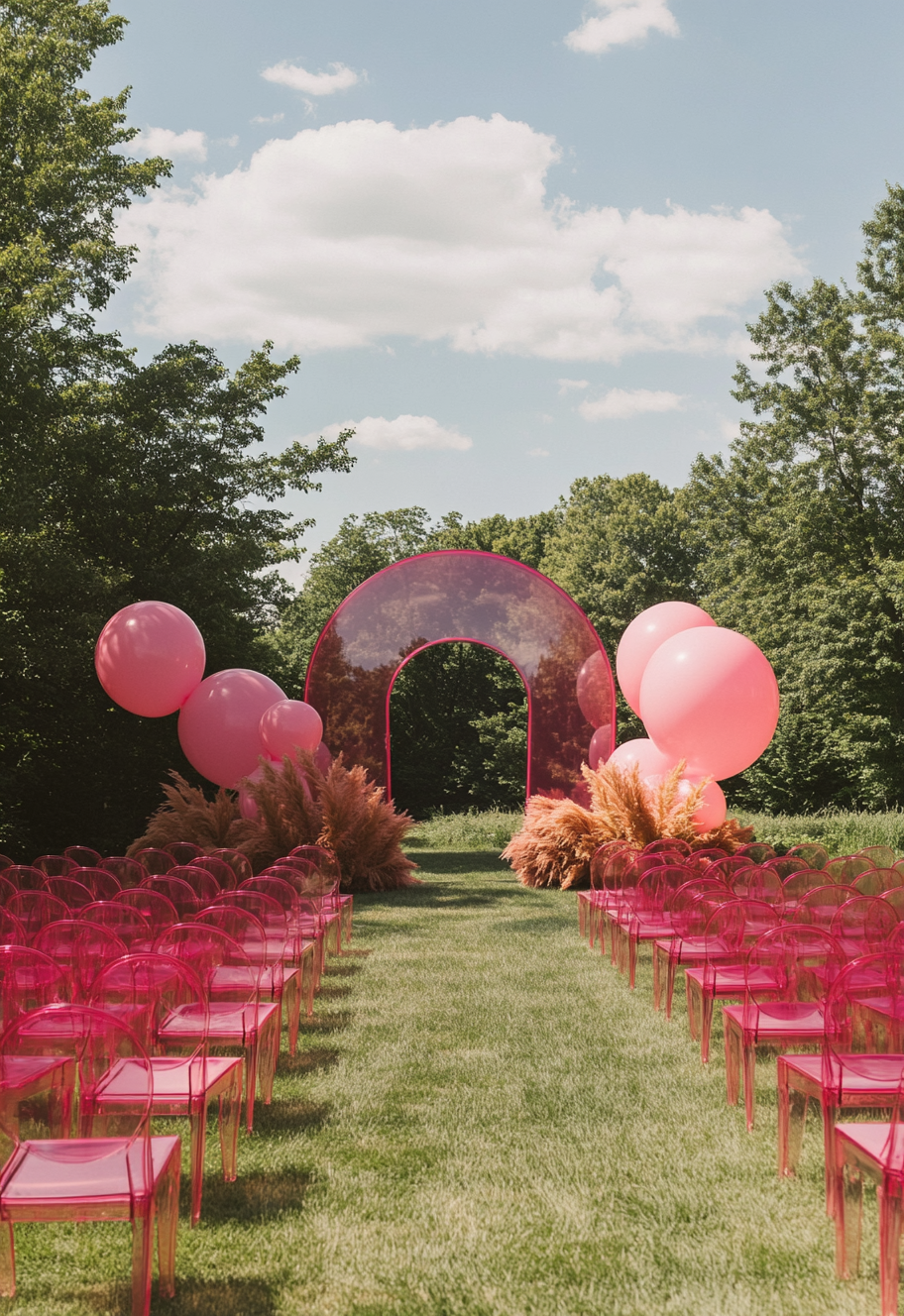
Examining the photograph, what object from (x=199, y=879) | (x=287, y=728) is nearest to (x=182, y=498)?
(x=287, y=728)

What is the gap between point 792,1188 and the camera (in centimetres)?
424

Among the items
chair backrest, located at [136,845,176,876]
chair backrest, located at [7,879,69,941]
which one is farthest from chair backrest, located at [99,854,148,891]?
chair backrest, located at [7,879,69,941]

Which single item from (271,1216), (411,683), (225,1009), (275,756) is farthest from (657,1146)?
(411,683)

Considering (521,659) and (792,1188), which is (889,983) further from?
(521,659)

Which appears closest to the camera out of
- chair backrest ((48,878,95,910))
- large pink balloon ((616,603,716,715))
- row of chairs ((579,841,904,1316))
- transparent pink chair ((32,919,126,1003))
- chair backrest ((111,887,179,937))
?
row of chairs ((579,841,904,1316))

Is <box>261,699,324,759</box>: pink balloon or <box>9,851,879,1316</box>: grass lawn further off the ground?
<box>261,699,324,759</box>: pink balloon

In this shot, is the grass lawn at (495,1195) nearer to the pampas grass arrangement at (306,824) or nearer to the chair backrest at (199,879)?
the chair backrest at (199,879)

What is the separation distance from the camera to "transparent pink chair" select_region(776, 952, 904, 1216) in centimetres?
397

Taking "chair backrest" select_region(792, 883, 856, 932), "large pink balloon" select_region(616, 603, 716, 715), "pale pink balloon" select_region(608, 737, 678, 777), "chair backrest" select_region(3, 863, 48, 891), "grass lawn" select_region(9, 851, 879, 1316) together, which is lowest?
"grass lawn" select_region(9, 851, 879, 1316)

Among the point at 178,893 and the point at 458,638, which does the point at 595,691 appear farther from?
the point at 178,893

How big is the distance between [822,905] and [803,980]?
4.12 feet

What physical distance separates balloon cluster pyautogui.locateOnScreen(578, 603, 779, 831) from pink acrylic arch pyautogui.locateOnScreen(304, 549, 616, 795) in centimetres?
395

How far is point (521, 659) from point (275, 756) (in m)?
4.60

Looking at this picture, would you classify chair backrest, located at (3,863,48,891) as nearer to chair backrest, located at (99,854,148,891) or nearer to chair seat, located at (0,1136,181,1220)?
chair backrest, located at (99,854,148,891)
